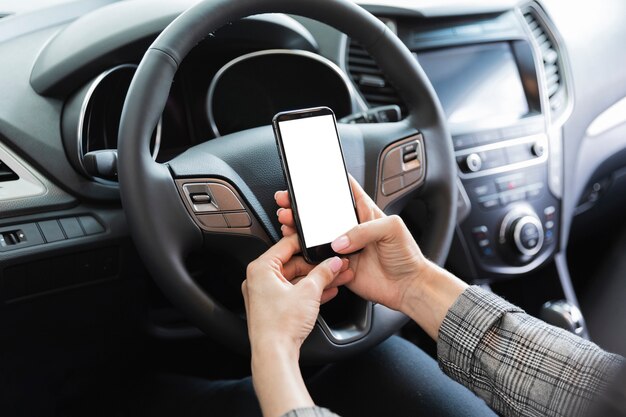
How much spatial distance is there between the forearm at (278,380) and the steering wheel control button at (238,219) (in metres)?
0.23

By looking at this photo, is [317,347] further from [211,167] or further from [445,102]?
[445,102]

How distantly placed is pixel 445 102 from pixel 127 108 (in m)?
0.76

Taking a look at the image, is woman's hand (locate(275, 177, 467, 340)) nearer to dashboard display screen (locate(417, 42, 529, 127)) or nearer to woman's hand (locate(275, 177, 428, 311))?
woman's hand (locate(275, 177, 428, 311))

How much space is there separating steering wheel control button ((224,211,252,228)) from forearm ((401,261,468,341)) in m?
0.23

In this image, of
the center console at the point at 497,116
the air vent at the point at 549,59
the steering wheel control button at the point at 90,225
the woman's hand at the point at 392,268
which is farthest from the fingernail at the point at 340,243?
the air vent at the point at 549,59

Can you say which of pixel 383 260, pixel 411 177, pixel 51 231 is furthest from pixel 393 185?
pixel 51 231

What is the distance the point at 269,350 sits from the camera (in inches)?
27.1

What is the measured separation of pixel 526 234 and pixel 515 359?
0.63 meters

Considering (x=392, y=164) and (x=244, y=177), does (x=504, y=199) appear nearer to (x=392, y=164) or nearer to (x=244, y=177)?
(x=392, y=164)

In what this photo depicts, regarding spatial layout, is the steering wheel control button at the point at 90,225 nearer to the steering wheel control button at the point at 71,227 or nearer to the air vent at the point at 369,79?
the steering wheel control button at the point at 71,227

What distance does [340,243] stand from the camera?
82 cm

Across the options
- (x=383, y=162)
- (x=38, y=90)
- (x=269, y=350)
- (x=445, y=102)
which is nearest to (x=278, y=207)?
(x=383, y=162)

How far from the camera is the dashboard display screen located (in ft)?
4.59

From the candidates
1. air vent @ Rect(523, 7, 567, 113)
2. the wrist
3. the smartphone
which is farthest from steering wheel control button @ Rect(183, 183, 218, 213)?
air vent @ Rect(523, 7, 567, 113)
